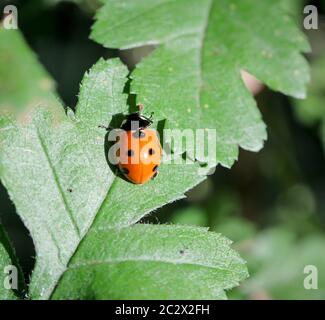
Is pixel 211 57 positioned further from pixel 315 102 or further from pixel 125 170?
pixel 315 102

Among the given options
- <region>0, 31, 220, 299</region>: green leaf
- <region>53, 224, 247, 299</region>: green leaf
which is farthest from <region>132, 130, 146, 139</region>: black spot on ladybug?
<region>53, 224, 247, 299</region>: green leaf

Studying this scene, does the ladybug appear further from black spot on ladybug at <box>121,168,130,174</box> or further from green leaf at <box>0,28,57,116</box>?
green leaf at <box>0,28,57,116</box>

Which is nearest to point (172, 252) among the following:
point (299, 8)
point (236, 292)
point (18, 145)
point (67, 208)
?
point (67, 208)

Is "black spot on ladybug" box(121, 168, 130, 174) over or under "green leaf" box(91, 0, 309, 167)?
under

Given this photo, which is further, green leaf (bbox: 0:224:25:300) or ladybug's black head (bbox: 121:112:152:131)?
ladybug's black head (bbox: 121:112:152:131)

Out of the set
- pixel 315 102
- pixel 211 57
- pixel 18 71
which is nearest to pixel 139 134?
pixel 211 57

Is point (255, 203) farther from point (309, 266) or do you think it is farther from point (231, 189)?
point (309, 266)
